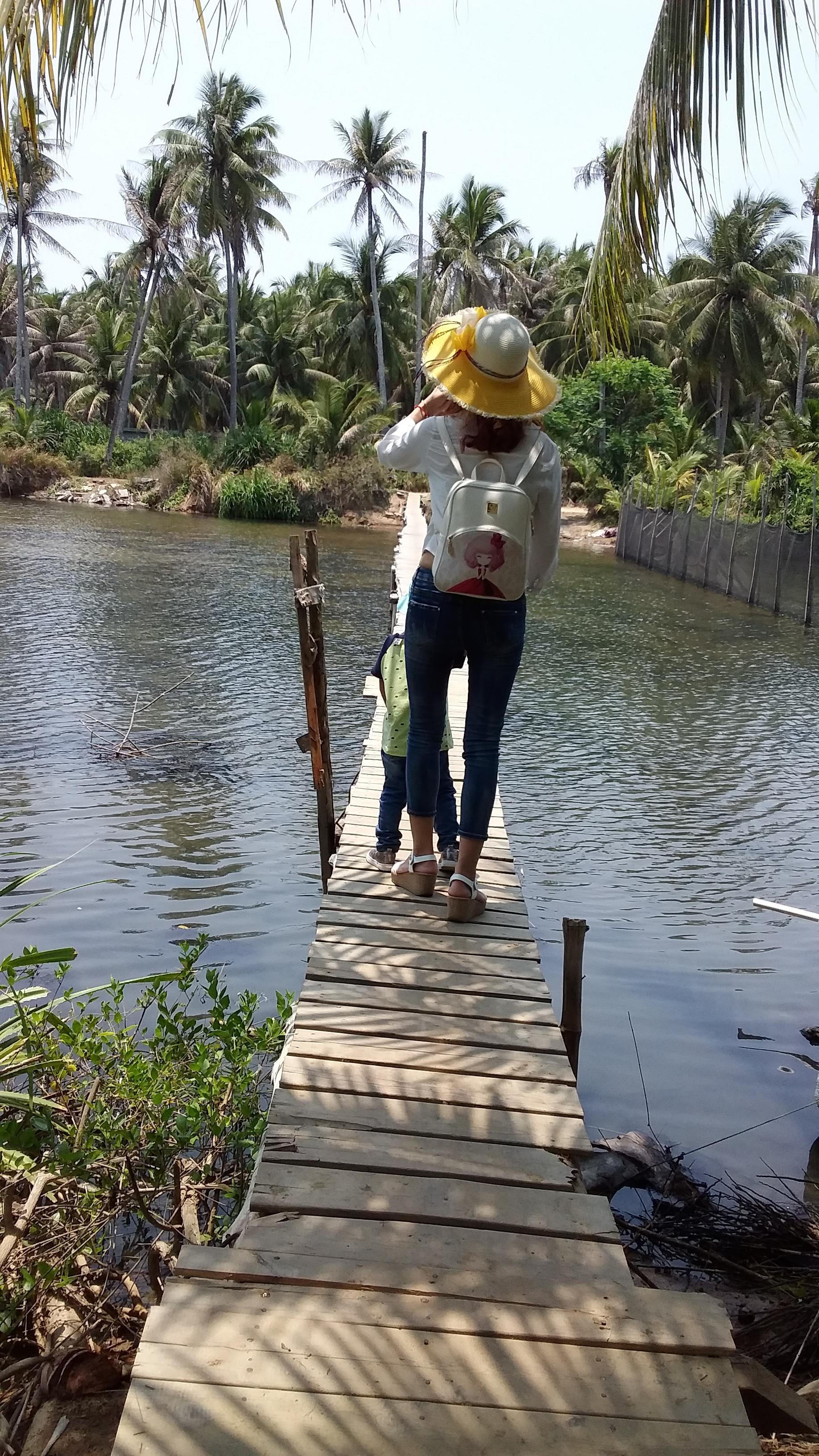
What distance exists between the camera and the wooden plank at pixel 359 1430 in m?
1.72

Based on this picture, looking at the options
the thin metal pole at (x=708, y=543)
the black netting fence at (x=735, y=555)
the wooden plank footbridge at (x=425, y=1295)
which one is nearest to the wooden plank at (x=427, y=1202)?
the wooden plank footbridge at (x=425, y=1295)

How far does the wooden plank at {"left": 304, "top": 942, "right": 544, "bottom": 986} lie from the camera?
3.62m

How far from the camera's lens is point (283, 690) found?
12.5 m

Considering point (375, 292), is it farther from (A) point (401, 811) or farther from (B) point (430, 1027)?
(B) point (430, 1027)

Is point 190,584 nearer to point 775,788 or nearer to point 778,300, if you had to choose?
point 775,788

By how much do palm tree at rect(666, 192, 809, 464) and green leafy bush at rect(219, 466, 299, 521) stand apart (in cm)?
1438

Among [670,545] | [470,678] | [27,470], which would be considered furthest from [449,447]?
[27,470]

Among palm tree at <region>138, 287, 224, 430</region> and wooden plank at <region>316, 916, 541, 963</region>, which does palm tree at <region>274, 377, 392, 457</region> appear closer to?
palm tree at <region>138, 287, 224, 430</region>

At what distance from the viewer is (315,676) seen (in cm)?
602

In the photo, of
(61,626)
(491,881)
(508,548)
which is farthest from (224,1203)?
(61,626)

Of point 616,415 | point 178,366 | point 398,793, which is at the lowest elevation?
point 398,793

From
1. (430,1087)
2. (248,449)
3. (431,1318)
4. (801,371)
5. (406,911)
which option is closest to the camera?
(431,1318)

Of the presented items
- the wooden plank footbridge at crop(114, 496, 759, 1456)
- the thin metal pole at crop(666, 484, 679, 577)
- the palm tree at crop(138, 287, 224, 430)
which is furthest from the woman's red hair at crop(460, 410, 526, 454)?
the palm tree at crop(138, 287, 224, 430)

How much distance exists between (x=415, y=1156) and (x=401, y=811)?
2073 millimetres
